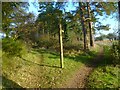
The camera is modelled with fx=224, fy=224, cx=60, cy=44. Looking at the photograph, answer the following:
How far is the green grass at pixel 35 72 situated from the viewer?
12.8 metres

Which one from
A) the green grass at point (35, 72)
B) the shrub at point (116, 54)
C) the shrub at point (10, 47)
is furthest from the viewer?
the shrub at point (116, 54)

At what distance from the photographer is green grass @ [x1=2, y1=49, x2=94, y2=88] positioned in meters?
12.8

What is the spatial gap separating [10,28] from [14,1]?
5058 mm

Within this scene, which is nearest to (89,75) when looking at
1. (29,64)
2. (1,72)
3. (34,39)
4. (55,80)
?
(55,80)

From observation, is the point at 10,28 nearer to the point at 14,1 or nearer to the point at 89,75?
the point at 14,1

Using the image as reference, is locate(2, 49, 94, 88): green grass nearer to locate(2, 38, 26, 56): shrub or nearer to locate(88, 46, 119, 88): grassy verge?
locate(2, 38, 26, 56): shrub

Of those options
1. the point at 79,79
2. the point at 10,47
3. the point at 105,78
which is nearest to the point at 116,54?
the point at 105,78

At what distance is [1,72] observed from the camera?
13.1 m

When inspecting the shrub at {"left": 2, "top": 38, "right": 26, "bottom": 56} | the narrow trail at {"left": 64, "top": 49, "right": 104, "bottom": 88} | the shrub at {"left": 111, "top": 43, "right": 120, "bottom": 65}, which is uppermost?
the shrub at {"left": 2, "top": 38, "right": 26, "bottom": 56}

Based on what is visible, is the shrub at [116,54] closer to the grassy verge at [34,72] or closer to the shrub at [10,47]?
the grassy verge at [34,72]

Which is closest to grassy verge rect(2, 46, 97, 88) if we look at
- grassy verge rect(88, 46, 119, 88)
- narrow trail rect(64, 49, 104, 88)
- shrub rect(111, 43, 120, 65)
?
narrow trail rect(64, 49, 104, 88)

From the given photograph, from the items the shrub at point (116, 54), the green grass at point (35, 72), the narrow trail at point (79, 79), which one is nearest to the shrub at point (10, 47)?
the green grass at point (35, 72)

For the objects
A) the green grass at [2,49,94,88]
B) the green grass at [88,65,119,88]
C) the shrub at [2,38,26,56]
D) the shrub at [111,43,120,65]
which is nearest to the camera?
the green grass at [88,65,119,88]

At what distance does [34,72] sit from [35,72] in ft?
0.23
